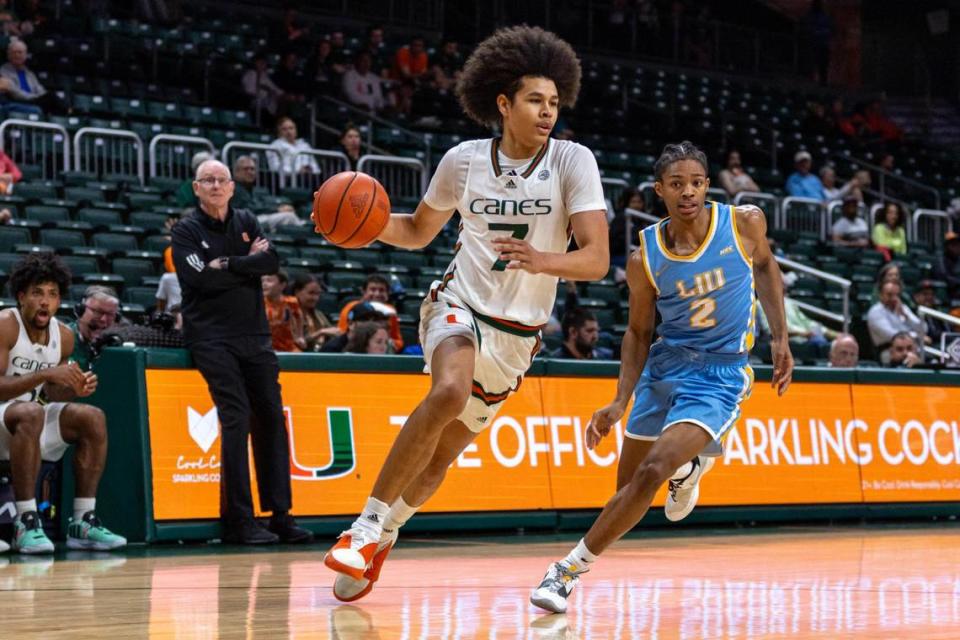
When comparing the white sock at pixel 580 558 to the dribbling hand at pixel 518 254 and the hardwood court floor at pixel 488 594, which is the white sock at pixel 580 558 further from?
the dribbling hand at pixel 518 254

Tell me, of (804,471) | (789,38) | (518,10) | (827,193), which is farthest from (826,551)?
(789,38)

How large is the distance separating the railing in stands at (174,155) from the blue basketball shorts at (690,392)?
10.3 meters

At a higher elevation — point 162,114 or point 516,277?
point 162,114

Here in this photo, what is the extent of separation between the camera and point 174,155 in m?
16.7

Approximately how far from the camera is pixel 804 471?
11.4m

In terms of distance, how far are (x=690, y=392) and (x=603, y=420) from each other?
1.32 feet

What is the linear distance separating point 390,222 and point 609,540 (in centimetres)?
162

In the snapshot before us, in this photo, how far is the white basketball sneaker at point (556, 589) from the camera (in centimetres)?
556

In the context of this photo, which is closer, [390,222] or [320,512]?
[390,222]

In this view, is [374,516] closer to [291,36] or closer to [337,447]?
[337,447]

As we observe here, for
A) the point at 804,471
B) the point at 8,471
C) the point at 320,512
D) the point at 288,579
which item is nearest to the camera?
the point at 288,579

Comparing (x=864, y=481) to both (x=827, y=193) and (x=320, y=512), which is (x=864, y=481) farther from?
(x=827, y=193)

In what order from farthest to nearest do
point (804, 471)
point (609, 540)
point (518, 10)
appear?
1. point (518, 10)
2. point (804, 471)
3. point (609, 540)

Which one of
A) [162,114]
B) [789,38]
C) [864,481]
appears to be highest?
[789,38]
